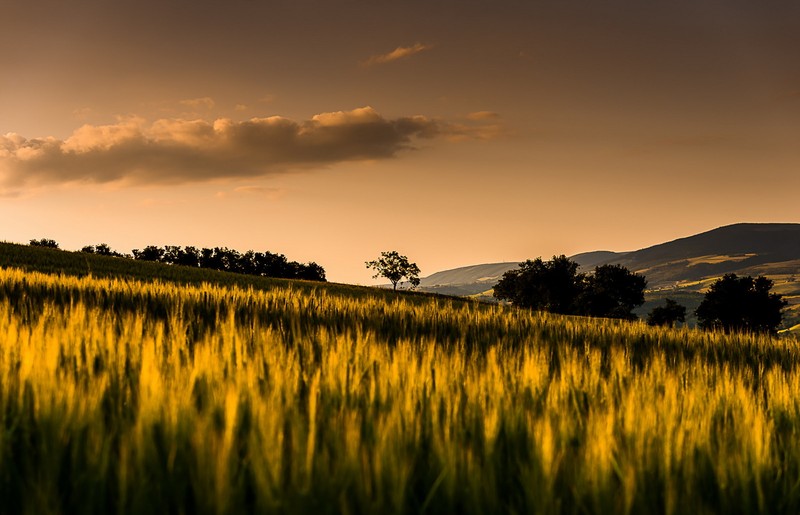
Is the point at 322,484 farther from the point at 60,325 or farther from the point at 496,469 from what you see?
the point at 60,325

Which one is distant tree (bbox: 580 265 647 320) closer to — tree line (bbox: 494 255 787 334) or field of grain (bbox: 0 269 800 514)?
tree line (bbox: 494 255 787 334)

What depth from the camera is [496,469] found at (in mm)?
1840

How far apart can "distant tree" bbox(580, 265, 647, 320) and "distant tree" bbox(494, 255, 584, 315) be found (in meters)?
2.77

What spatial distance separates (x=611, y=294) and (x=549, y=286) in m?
12.5

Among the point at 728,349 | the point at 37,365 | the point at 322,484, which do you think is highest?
the point at 37,365

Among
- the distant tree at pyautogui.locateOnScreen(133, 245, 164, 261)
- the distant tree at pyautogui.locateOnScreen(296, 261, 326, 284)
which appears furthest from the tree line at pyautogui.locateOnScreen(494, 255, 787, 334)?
the distant tree at pyautogui.locateOnScreen(133, 245, 164, 261)

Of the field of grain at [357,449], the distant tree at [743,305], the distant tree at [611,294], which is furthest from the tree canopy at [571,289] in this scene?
the field of grain at [357,449]

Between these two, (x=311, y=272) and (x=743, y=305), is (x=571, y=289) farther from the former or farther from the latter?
(x=311, y=272)

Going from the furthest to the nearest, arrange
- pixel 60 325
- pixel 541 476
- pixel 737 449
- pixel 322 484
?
pixel 60 325 → pixel 737 449 → pixel 541 476 → pixel 322 484

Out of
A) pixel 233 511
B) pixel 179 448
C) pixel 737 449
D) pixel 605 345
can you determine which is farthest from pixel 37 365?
pixel 605 345

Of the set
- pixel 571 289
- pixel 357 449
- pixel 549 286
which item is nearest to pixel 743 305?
pixel 571 289

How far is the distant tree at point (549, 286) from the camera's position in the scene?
11881 cm

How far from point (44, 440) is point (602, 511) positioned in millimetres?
1548

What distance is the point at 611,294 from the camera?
111 metres
